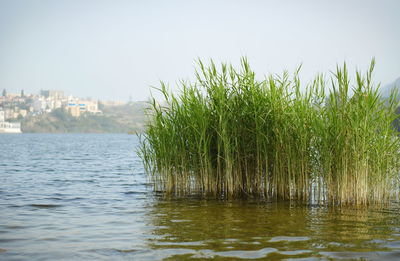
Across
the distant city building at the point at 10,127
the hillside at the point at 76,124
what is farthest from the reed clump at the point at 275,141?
the distant city building at the point at 10,127

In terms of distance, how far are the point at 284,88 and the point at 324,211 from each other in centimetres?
298

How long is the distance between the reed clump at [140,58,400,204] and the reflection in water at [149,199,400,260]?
59cm

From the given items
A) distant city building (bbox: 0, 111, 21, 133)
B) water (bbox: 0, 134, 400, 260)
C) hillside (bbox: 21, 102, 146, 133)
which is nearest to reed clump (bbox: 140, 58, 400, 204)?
water (bbox: 0, 134, 400, 260)

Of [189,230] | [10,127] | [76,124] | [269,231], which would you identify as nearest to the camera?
[269,231]

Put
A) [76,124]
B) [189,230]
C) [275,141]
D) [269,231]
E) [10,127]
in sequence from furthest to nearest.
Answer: [76,124], [10,127], [275,141], [189,230], [269,231]

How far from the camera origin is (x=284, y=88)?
11.0 m

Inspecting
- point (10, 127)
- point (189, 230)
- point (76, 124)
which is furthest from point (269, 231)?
point (76, 124)

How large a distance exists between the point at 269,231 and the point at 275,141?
10.2 feet

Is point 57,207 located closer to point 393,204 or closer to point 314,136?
point 314,136

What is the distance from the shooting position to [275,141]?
11.0m

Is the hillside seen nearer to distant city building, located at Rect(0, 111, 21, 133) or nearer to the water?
distant city building, located at Rect(0, 111, 21, 133)

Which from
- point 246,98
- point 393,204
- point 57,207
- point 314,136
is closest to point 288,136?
point 314,136

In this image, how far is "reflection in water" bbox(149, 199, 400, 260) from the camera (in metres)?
6.93

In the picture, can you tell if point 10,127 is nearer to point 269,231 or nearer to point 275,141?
point 275,141
